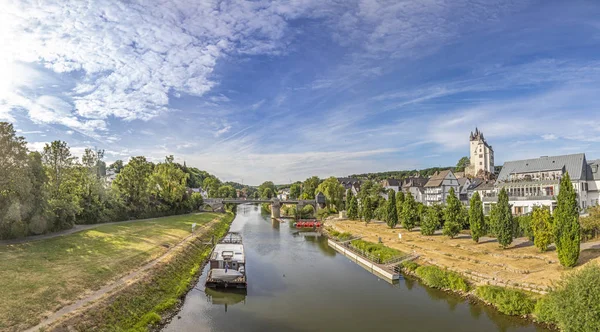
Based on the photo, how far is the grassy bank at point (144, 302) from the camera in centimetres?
2016

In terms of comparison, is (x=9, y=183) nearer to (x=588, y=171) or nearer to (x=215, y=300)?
(x=215, y=300)

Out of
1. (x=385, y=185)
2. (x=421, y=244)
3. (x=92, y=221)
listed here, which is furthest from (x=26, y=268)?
(x=385, y=185)

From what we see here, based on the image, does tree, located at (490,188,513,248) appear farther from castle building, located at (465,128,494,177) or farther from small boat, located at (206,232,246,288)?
castle building, located at (465,128,494,177)

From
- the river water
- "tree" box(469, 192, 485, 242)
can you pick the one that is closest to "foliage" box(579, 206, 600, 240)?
"tree" box(469, 192, 485, 242)

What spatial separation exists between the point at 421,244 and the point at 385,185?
7797 cm

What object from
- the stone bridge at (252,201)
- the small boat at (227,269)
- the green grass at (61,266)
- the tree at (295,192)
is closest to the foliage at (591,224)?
the small boat at (227,269)

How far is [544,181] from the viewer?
193 ft

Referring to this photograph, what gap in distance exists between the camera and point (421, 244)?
45094 mm

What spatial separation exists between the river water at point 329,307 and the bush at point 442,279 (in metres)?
0.90

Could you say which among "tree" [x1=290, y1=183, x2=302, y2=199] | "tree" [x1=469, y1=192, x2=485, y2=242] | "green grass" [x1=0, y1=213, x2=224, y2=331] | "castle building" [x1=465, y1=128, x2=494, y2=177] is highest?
"castle building" [x1=465, y1=128, x2=494, y2=177]

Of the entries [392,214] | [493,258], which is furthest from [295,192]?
[493,258]

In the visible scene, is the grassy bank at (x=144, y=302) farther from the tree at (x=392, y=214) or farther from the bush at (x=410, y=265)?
the tree at (x=392, y=214)

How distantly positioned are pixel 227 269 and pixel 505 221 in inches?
1145

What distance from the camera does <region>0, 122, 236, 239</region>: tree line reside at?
3400 cm
